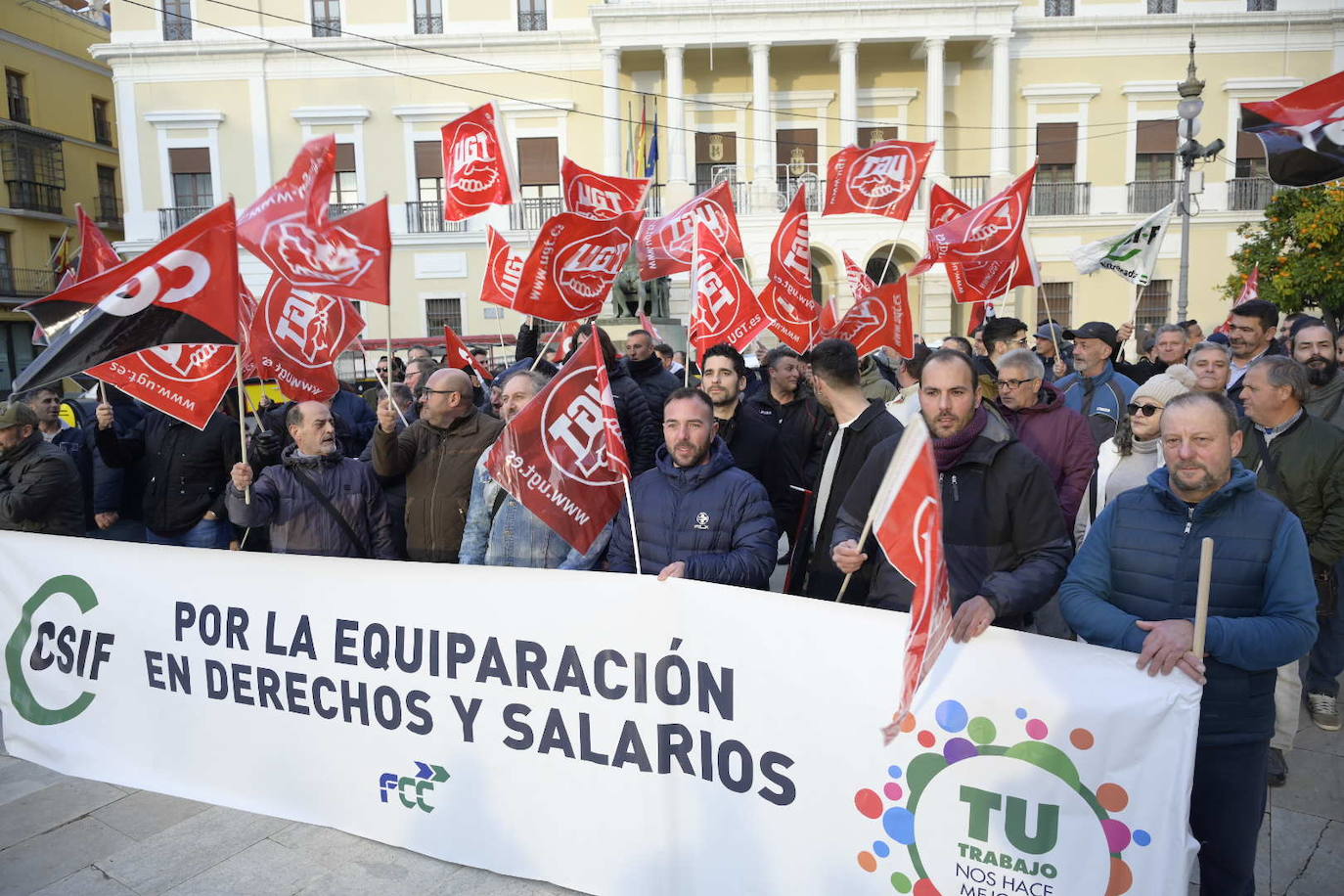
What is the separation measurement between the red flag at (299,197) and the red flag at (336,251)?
0.02 meters

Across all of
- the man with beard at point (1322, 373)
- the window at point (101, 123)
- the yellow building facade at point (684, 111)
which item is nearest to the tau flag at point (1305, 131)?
the man with beard at point (1322, 373)

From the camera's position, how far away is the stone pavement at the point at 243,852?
325cm

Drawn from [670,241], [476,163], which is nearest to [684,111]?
[476,163]

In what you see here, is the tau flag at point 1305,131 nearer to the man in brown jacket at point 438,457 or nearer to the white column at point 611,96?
the man in brown jacket at point 438,457

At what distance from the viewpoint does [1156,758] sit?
8.21 ft

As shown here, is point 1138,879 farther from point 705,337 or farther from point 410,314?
point 410,314

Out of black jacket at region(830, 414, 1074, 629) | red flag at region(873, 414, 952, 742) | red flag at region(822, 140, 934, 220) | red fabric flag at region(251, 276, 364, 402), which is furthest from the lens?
red flag at region(822, 140, 934, 220)

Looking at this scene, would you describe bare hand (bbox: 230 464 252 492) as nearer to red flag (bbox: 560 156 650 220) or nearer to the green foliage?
red flag (bbox: 560 156 650 220)

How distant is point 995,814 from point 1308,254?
54.1 ft

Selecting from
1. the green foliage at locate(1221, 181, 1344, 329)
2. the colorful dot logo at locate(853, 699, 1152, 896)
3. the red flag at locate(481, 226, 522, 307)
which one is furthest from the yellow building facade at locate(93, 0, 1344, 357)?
the colorful dot logo at locate(853, 699, 1152, 896)

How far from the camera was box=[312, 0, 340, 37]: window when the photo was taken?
29.6m

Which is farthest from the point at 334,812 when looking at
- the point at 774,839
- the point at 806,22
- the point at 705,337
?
the point at 806,22

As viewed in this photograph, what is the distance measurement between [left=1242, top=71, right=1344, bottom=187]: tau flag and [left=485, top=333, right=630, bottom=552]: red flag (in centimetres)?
305

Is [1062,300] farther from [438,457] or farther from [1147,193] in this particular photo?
[438,457]
